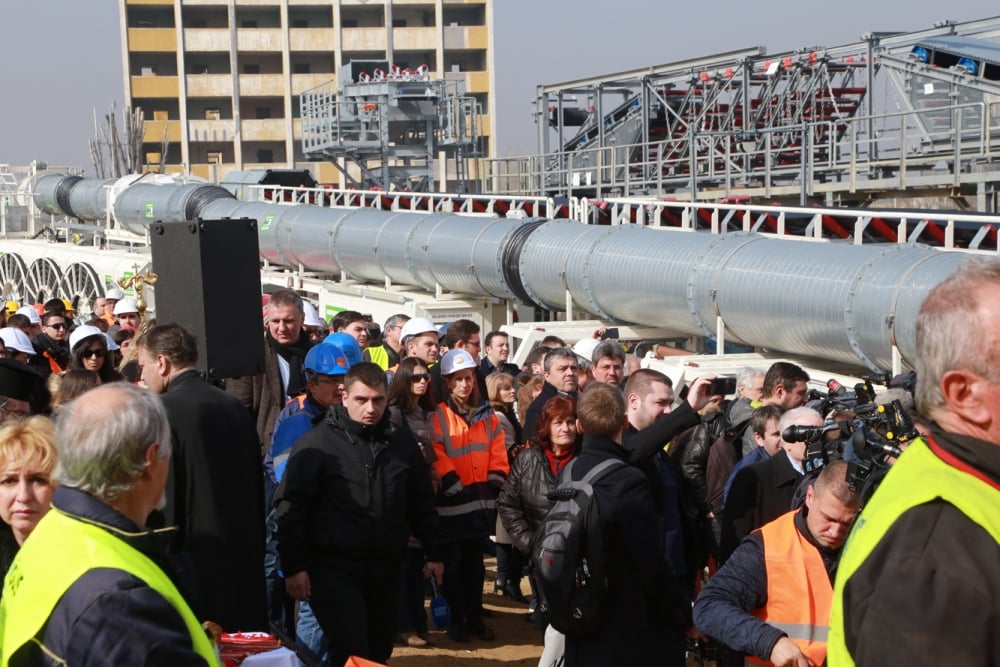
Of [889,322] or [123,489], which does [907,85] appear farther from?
[123,489]

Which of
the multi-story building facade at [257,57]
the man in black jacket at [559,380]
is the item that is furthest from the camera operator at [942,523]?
the multi-story building facade at [257,57]

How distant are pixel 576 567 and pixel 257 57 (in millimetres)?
66459

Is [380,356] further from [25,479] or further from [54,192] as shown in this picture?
[54,192]

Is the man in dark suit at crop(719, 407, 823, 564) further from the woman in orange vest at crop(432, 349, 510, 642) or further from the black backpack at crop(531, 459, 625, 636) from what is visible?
the woman in orange vest at crop(432, 349, 510, 642)

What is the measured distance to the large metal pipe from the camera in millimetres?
9688

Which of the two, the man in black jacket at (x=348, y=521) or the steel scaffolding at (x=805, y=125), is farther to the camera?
the steel scaffolding at (x=805, y=125)

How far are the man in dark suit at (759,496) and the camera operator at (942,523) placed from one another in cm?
353

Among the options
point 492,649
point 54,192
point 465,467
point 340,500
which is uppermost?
point 54,192

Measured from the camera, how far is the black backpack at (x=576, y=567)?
15.9 feet

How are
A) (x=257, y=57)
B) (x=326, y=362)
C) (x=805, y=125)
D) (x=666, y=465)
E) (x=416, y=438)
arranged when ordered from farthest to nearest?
1. (x=257, y=57)
2. (x=805, y=125)
3. (x=416, y=438)
4. (x=326, y=362)
5. (x=666, y=465)

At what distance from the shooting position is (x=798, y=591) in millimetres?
4254

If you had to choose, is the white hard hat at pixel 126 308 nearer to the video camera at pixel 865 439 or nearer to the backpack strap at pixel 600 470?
the backpack strap at pixel 600 470

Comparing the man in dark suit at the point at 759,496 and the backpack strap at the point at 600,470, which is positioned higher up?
the backpack strap at the point at 600,470

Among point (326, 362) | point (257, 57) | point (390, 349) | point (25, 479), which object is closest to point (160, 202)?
point (390, 349)
